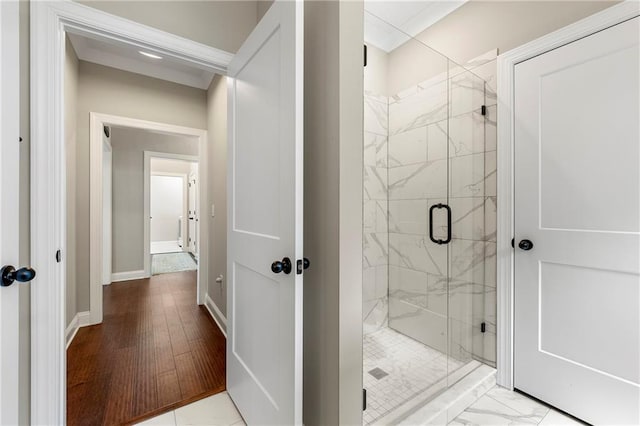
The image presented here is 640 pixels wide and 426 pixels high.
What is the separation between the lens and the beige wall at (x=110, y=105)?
8.27 ft

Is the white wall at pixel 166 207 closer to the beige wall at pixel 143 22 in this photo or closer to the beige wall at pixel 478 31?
the beige wall at pixel 143 22

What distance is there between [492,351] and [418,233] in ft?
3.00

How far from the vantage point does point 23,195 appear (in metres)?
1.09

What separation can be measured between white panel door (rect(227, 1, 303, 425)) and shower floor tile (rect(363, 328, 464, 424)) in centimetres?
63

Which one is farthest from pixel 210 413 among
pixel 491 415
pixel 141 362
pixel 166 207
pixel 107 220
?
pixel 166 207

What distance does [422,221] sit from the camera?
2137mm

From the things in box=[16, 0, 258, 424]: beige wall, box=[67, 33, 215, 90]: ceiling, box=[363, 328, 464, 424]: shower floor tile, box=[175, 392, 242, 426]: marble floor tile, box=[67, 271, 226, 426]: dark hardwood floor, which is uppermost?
box=[67, 33, 215, 90]: ceiling

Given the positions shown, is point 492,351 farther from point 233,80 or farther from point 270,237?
point 233,80

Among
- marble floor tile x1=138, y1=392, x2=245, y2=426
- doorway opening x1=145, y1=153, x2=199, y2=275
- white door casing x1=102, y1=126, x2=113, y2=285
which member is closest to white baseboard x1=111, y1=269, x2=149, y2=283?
white door casing x1=102, y1=126, x2=113, y2=285

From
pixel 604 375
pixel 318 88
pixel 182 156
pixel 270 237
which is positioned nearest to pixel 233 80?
pixel 318 88

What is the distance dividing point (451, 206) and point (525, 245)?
51 cm

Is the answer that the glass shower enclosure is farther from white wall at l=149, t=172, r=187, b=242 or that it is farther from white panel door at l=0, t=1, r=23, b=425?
white wall at l=149, t=172, r=187, b=242

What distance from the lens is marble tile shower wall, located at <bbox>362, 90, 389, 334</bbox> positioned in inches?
87.8

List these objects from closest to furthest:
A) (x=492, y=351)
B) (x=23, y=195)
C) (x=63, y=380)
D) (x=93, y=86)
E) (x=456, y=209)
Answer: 1. (x=23, y=195)
2. (x=63, y=380)
3. (x=492, y=351)
4. (x=456, y=209)
5. (x=93, y=86)
